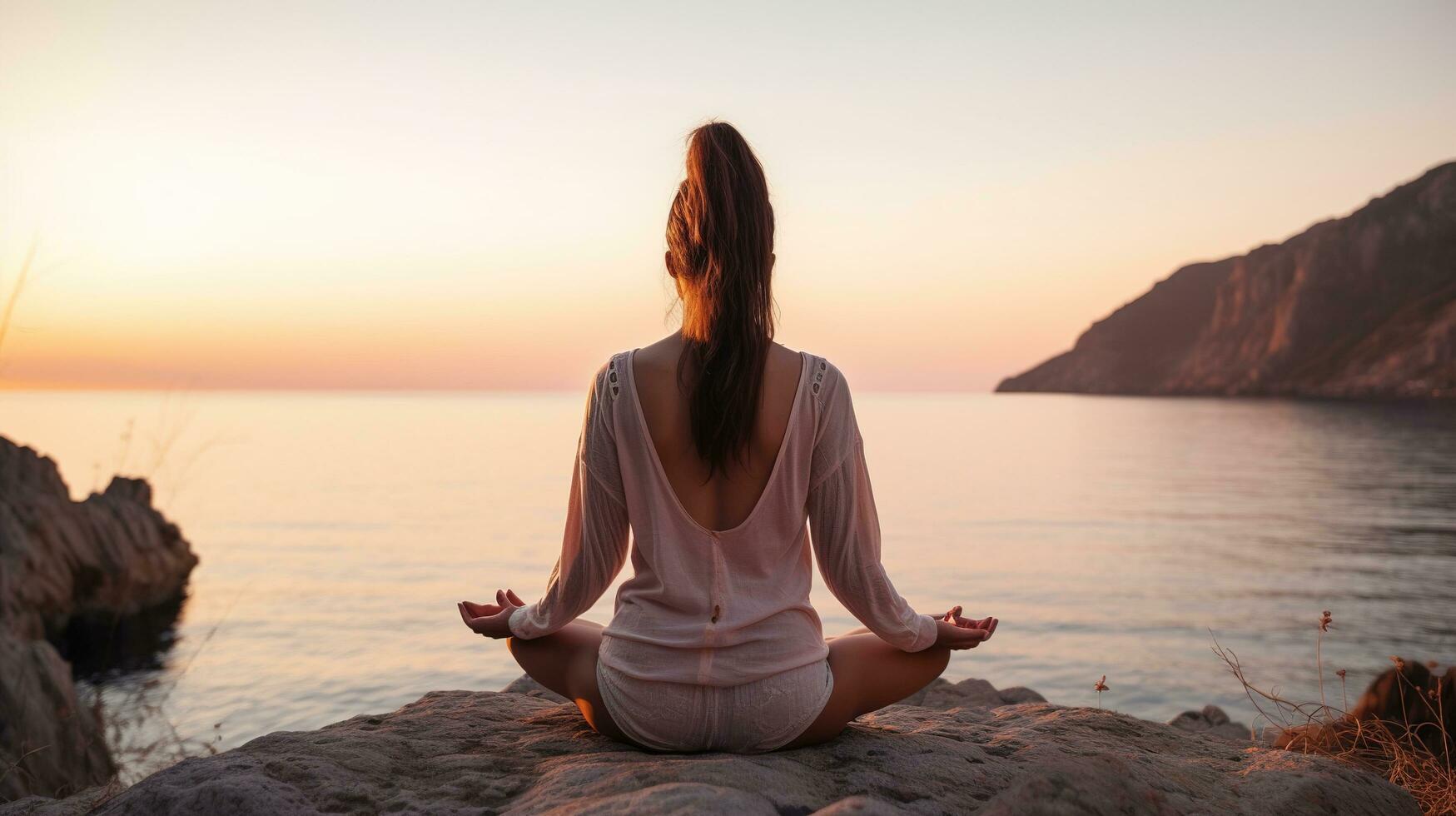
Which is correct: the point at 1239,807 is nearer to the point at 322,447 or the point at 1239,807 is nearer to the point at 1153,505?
the point at 1153,505

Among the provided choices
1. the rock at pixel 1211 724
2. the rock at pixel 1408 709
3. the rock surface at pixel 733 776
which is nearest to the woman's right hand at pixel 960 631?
the rock surface at pixel 733 776

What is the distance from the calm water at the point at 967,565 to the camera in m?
10.4

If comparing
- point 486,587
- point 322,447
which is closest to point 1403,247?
point 322,447

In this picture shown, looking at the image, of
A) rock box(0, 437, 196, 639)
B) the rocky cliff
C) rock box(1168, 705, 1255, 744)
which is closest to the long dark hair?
rock box(1168, 705, 1255, 744)

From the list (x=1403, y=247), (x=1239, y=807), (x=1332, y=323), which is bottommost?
(x=1239, y=807)

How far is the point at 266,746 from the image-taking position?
120 inches

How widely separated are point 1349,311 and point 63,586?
118 meters

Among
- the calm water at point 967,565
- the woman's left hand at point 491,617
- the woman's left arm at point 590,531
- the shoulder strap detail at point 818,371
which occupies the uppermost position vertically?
the shoulder strap detail at point 818,371

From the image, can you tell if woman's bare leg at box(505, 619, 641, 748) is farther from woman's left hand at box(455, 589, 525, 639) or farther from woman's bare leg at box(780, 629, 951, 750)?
woman's bare leg at box(780, 629, 951, 750)

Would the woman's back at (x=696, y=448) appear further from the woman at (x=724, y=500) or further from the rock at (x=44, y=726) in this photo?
the rock at (x=44, y=726)

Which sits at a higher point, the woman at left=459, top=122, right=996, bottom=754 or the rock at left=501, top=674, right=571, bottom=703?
the woman at left=459, top=122, right=996, bottom=754

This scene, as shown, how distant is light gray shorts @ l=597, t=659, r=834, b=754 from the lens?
2.98 metres

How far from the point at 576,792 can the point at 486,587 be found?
13806mm

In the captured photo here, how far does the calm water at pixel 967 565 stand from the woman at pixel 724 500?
152 inches
